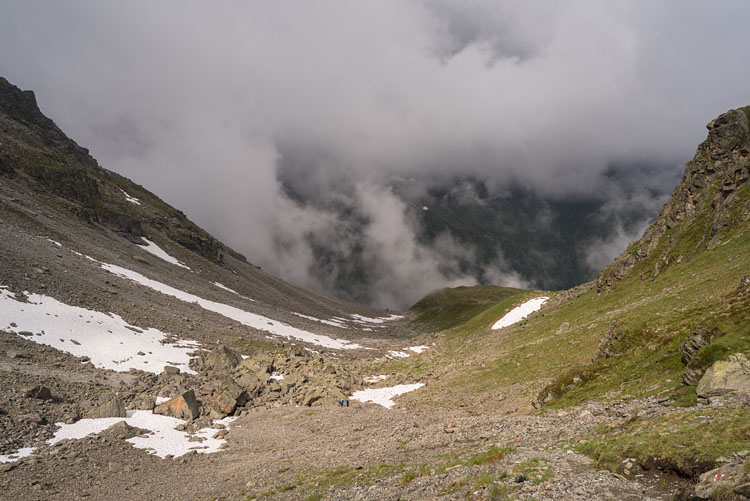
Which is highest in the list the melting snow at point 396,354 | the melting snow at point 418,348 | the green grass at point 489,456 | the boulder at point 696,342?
the boulder at point 696,342

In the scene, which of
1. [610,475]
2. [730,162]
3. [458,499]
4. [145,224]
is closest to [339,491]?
[458,499]

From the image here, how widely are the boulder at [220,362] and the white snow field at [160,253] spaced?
290ft

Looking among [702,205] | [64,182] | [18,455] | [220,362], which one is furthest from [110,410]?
[64,182]

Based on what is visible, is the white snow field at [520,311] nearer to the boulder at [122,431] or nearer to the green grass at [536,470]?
the boulder at [122,431]

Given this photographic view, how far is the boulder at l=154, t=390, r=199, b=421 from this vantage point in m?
38.8

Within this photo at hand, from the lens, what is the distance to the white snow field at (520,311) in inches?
3065

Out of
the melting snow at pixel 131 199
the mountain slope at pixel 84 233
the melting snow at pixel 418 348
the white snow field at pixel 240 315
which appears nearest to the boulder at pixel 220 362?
the mountain slope at pixel 84 233

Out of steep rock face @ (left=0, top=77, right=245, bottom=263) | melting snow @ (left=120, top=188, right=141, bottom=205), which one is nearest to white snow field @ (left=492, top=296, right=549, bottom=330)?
steep rock face @ (left=0, top=77, right=245, bottom=263)

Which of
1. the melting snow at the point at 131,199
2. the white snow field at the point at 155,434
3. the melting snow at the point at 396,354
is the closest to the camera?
the white snow field at the point at 155,434

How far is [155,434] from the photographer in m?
34.7

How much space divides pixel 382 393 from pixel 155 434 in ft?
84.1

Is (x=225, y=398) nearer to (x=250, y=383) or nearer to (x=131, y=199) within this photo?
(x=250, y=383)

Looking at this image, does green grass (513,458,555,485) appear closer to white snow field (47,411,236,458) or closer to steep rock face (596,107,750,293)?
white snow field (47,411,236,458)

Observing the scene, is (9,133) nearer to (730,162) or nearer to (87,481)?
(87,481)
